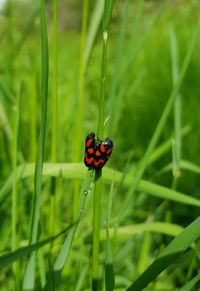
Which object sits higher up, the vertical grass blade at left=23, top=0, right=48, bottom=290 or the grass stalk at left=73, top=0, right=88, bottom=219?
the grass stalk at left=73, top=0, right=88, bottom=219

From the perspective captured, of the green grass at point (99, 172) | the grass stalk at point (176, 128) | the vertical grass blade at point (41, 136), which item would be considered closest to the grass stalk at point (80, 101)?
the green grass at point (99, 172)

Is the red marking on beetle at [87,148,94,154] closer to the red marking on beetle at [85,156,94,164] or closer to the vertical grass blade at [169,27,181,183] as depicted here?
the red marking on beetle at [85,156,94,164]

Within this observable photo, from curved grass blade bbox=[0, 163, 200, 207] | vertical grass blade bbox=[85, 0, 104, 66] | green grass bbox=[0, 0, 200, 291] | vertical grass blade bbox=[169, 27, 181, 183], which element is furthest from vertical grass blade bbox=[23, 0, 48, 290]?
vertical grass blade bbox=[85, 0, 104, 66]

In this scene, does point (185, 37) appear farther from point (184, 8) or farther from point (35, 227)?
point (35, 227)

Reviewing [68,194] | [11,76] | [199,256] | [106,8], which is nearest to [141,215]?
[68,194]

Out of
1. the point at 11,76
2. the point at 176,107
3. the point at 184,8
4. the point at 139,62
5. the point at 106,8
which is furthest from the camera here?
the point at 184,8

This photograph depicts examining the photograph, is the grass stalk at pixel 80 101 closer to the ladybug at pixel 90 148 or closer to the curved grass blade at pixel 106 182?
the curved grass blade at pixel 106 182

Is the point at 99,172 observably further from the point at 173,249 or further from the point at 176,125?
the point at 176,125
